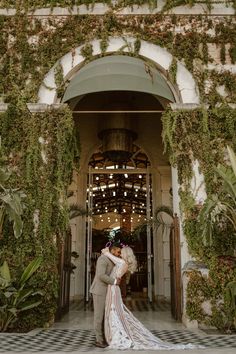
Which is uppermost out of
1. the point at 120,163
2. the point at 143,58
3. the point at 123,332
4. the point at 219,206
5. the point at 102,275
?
the point at 143,58

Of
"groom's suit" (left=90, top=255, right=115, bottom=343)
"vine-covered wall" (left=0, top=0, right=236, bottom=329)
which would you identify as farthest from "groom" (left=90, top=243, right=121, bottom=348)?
"vine-covered wall" (left=0, top=0, right=236, bottom=329)

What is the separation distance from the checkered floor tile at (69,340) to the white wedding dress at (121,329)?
13.3 inches

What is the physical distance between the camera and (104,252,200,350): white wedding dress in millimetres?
5973

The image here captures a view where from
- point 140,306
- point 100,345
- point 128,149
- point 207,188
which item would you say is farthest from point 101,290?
point 128,149

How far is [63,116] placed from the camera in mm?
9164

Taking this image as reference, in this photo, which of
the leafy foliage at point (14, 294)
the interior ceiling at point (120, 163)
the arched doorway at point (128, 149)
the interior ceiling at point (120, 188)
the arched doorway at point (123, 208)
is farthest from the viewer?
the interior ceiling at point (120, 188)

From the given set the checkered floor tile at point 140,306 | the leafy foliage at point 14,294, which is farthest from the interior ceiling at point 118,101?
the leafy foliage at point 14,294

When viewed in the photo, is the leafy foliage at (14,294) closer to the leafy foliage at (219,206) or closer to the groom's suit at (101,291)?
the groom's suit at (101,291)

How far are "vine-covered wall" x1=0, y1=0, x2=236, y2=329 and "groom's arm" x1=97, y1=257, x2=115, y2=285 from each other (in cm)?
196

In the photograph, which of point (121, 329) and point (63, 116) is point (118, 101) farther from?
point (121, 329)

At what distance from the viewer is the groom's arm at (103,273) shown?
6242mm

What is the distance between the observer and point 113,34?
389 inches

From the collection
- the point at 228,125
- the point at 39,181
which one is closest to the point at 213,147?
the point at 228,125

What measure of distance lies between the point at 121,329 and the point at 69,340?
3.45 ft
